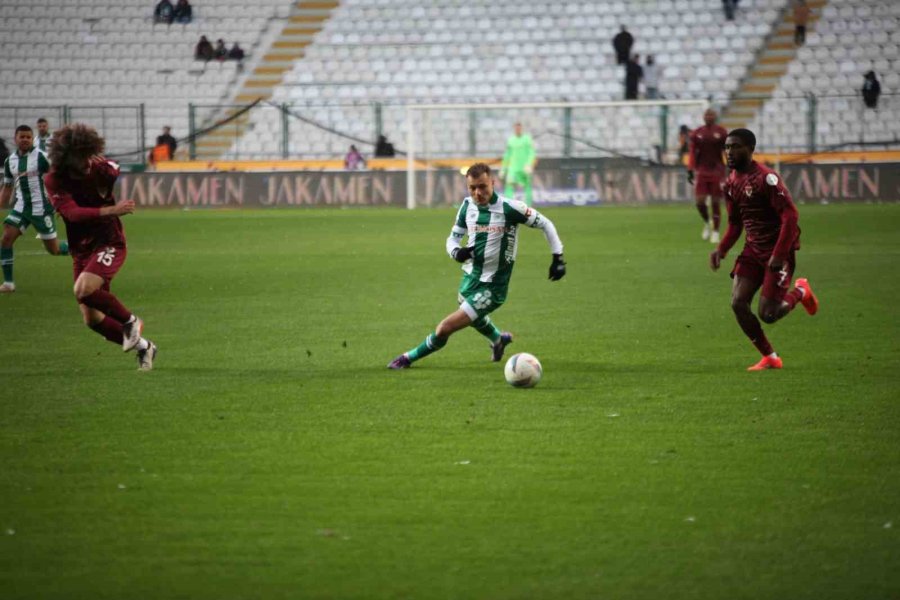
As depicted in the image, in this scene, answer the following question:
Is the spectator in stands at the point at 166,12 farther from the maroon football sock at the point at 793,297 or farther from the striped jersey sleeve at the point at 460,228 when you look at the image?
the maroon football sock at the point at 793,297

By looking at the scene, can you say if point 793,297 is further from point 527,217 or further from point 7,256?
point 7,256

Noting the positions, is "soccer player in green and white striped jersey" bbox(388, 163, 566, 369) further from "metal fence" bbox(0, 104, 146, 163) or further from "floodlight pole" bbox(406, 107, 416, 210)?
"metal fence" bbox(0, 104, 146, 163)

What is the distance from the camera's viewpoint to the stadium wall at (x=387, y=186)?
32.0 meters

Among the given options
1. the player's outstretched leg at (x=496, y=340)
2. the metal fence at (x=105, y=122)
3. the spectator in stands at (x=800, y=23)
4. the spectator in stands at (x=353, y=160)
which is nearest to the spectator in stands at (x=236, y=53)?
the metal fence at (x=105, y=122)

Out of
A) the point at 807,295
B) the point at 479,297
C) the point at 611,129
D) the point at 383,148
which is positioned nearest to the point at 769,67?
the point at 611,129

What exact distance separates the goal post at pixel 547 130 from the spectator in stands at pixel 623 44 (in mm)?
3419

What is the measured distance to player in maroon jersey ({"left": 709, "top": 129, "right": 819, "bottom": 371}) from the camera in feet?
31.3

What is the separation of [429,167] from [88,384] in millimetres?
23849

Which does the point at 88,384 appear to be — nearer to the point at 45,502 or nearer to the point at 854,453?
the point at 45,502

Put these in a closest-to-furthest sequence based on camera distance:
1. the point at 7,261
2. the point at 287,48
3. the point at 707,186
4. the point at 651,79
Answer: the point at 7,261 < the point at 707,186 < the point at 651,79 < the point at 287,48

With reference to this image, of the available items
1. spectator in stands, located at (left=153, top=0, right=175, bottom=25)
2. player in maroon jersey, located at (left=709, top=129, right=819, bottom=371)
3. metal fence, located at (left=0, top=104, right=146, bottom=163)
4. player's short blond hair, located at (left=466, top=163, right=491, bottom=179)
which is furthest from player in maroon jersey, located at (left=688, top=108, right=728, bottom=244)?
spectator in stands, located at (left=153, top=0, right=175, bottom=25)

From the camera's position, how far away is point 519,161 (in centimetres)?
3086

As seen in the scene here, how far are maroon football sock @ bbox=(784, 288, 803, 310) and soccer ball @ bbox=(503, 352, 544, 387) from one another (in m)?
2.17

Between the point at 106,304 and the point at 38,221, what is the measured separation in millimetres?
7274
